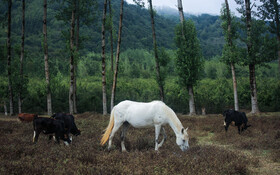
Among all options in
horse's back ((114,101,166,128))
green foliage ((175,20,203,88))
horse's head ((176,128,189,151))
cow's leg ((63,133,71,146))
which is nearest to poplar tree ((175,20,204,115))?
green foliage ((175,20,203,88))

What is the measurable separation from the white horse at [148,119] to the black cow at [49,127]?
5.99ft

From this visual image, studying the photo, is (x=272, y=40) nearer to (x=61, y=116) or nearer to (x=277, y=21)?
(x=277, y=21)

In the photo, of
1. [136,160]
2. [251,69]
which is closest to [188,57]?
[251,69]

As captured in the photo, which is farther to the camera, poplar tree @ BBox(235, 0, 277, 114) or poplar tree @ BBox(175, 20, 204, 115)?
poplar tree @ BBox(175, 20, 204, 115)

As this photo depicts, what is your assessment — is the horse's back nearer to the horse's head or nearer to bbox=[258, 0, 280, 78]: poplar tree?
the horse's head

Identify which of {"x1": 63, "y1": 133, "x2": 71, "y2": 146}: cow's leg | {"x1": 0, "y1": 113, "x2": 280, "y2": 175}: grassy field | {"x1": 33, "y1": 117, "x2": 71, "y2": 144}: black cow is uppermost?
{"x1": 33, "y1": 117, "x2": 71, "y2": 144}: black cow

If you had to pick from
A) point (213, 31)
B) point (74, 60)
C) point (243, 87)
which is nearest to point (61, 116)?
point (74, 60)

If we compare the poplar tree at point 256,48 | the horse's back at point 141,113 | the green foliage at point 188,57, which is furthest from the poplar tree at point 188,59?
the horse's back at point 141,113

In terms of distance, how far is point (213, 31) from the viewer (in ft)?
604

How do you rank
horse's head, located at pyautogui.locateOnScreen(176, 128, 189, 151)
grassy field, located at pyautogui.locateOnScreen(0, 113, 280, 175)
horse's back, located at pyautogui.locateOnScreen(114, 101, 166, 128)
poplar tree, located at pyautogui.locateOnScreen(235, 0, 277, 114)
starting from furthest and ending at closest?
poplar tree, located at pyautogui.locateOnScreen(235, 0, 277, 114)
horse's back, located at pyautogui.locateOnScreen(114, 101, 166, 128)
horse's head, located at pyautogui.locateOnScreen(176, 128, 189, 151)
grassy field, located at pyautogui.locateOnScreen(0, 113, 280, 175)

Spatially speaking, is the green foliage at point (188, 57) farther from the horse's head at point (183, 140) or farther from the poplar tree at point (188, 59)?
the horse's head at point (183, 140)

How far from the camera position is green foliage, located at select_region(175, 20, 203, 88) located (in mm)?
25516

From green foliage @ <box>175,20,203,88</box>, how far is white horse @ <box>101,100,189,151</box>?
52.9 feet

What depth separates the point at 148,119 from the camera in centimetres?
956
